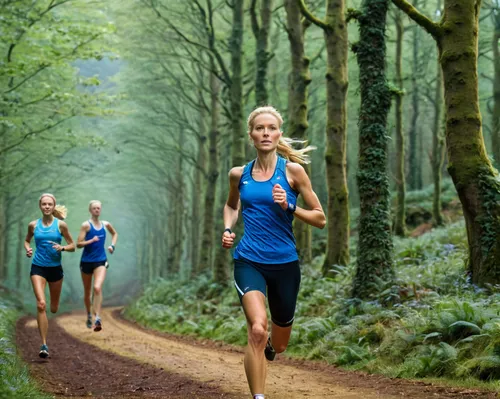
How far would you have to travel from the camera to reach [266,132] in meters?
4.98

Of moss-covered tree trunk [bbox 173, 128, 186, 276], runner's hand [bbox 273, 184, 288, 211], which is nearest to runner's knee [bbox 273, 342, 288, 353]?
runner's hand [bbox 273, 184, 288, 211]

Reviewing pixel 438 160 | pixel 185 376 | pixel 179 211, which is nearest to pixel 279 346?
pixel 185 376

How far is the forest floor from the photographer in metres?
6.15

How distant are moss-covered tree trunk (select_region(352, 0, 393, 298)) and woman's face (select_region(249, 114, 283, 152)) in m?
5.91

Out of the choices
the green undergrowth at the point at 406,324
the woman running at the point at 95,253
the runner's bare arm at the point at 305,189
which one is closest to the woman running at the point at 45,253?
the woman running at the point at 95,253

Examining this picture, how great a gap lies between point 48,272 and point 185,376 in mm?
3407

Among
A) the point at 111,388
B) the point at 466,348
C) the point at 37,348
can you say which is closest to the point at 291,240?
the point at 466,348

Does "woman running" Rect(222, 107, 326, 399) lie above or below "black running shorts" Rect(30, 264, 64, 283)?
above

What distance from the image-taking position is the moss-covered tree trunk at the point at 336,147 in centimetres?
1431

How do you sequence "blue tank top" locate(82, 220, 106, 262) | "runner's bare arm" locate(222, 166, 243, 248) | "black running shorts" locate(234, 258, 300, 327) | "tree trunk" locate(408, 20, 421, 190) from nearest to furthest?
1. "black running shorts" locate(234, 258, 300, 327)
2. "runner's bare arm" locate(222, 166, 243, 248)
3. "blue tank top" locate(82, 220, 106, 262)
4. "tree trunk" locate(408, 20, 421, 190)

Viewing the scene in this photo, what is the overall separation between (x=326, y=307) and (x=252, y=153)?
13662mm

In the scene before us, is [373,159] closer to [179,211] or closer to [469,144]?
[469,144]

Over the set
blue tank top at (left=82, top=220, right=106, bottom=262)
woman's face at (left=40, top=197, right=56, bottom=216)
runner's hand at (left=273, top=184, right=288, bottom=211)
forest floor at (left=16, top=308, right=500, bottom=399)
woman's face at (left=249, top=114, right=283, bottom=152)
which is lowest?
forest floor at (left=16, top=308, right=500, bottom=399)

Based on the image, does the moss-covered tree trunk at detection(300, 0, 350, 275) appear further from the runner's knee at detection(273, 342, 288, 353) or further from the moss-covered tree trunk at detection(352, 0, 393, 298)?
the runner's knee at detection(273, 342, 288, 353)
